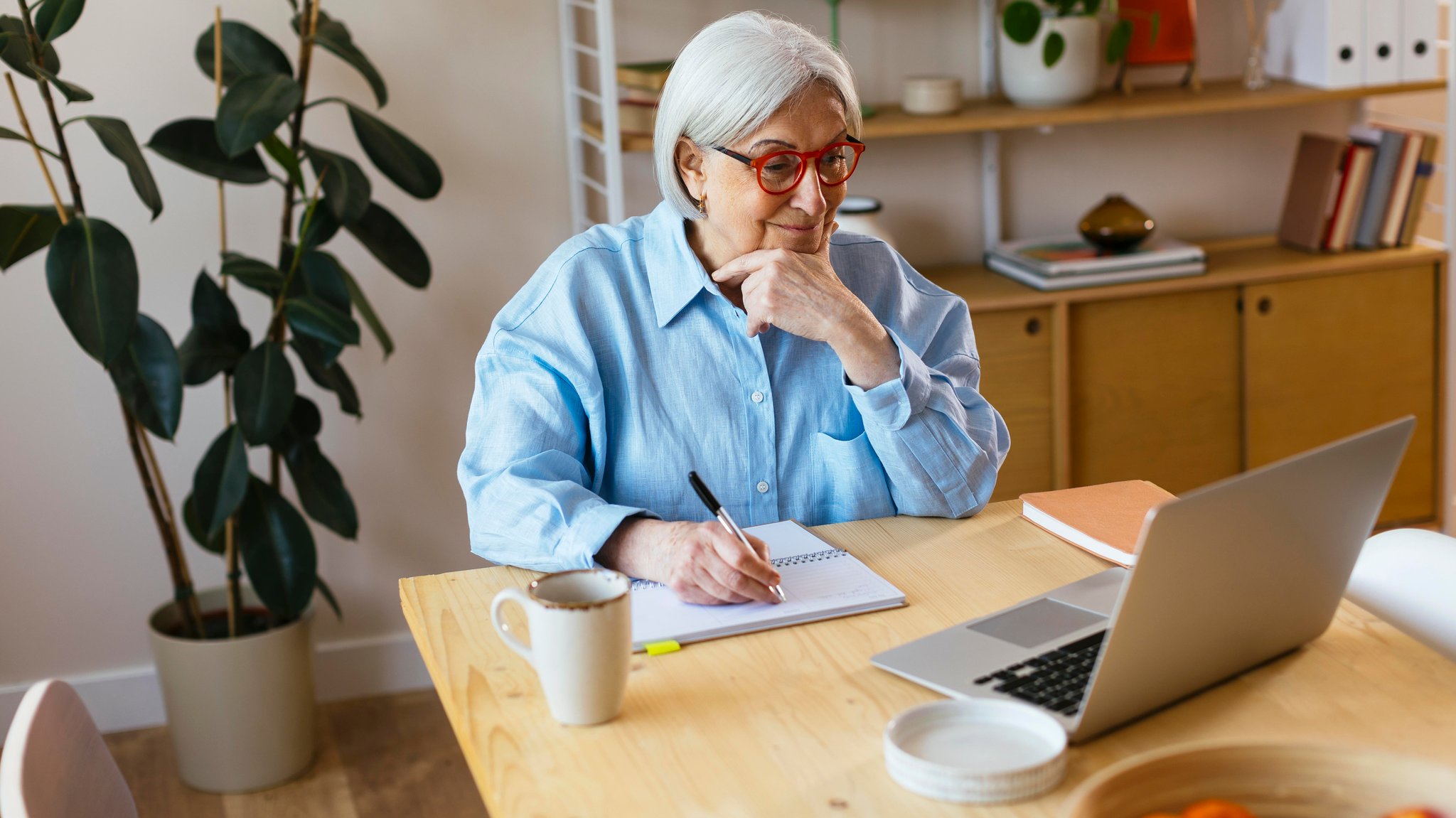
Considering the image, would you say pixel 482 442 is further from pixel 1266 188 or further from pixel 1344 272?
pixel 1266 188

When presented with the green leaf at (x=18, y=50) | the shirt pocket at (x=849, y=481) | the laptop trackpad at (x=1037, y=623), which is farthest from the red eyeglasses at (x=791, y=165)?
the green leaf at (x=18, y=50)

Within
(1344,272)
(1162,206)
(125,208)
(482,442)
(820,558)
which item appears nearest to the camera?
(820,558)

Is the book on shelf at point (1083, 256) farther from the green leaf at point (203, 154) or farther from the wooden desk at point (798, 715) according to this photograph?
the wooden desk at point (798, 715)

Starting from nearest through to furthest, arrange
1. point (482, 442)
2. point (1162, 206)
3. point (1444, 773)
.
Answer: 1. point (1444, 773)
2. point (482, 442)
3. point (1162, 206)

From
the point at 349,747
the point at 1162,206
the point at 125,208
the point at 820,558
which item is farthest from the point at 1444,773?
the point at 1162,206

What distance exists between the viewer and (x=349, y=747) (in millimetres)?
2709

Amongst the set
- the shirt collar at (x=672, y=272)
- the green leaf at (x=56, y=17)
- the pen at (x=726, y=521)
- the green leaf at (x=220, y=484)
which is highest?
the green leaf at (x=56, y=17)

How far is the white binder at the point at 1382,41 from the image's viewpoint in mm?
3008

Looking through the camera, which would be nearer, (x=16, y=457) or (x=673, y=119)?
(x=673, y=119)

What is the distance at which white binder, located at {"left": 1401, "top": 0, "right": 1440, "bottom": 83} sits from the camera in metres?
3.02

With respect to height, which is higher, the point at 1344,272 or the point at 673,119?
the point at 673,119

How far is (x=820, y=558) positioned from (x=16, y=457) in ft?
6.60

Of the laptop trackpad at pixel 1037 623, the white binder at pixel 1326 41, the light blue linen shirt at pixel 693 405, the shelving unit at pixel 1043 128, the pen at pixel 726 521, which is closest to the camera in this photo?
the laptop trackpad at pixel 1037 623

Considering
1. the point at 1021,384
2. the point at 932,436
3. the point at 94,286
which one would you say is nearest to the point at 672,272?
the point at 932,436
